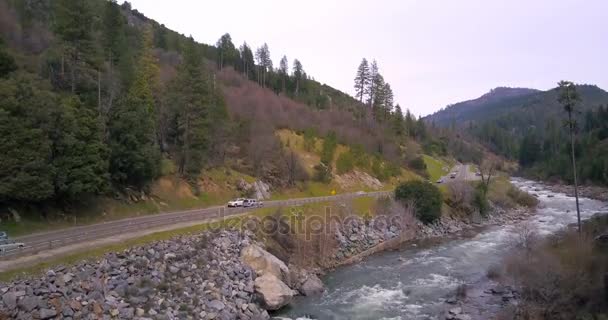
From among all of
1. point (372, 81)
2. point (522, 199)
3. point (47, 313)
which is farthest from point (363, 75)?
point (47, 313)

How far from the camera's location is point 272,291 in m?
26.1

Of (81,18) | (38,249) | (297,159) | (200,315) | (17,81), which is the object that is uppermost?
(81,18)

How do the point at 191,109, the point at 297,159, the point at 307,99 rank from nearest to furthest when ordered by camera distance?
the point at 191,109, the point at 297,159, the point at 307,99

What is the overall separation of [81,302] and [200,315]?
5.83m

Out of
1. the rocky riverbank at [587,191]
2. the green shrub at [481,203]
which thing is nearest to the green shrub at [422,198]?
the green shrub at [481,203]

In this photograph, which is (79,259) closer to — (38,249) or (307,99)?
(38,249)

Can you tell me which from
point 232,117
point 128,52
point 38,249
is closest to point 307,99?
point 232,117

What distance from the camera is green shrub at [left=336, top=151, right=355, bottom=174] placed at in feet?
233

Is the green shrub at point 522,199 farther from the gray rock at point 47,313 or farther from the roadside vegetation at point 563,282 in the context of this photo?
the gray rock at point 47,313

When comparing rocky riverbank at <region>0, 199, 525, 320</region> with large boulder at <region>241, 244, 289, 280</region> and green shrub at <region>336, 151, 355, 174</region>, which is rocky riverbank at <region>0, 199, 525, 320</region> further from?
green shrub at <region>336, 151, 355, 174</region>

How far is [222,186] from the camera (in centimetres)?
5125

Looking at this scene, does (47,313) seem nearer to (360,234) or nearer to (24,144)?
(24,144)

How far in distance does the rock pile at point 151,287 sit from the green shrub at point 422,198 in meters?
28.6

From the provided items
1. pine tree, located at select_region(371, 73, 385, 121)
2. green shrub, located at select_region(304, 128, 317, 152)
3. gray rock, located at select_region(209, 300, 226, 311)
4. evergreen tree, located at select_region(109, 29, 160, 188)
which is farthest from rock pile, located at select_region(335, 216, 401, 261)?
pine tree, located at select_region(371, 73, 385, 121)
